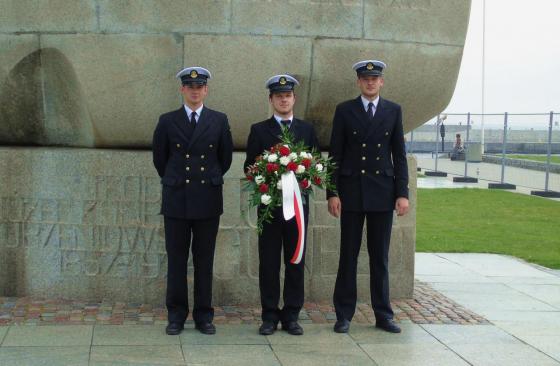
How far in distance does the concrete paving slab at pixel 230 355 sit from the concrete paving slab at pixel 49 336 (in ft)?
2.41

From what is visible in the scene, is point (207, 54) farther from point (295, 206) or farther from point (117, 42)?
point (295, 206)

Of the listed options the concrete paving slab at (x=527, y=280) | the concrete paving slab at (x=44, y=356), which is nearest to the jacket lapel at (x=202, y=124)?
the concrete paving slab at (x=44, y=356)

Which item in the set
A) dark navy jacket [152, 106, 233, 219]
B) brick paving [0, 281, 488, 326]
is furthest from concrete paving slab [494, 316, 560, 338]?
dark navy jacket [152, 106, 233, 219]

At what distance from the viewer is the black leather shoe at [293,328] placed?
6.20 meters

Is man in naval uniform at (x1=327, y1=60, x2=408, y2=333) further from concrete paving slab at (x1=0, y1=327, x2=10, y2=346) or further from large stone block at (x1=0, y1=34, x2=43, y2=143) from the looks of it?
large stone block at (x1=0, y1=34, x2=43, y2=143)

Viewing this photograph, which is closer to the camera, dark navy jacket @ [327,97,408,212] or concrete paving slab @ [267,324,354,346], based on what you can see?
concrete paving slab @ [267,324,354,346]

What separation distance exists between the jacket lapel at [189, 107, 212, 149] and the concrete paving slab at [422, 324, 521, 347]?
2.15 metres

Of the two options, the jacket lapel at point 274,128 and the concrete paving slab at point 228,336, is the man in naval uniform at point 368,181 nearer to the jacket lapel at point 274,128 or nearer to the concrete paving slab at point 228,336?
the jacket lapel at point 274,128

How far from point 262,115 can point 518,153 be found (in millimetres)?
34862

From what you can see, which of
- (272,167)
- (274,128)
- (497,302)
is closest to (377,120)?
(274,128)

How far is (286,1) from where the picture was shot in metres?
6.86

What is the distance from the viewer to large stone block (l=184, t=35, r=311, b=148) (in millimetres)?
6863

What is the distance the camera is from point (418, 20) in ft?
23.5

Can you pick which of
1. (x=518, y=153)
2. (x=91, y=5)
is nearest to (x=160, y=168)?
(x=91, y=5)
